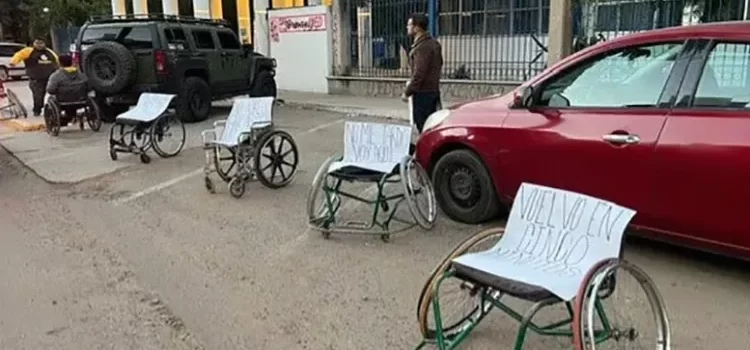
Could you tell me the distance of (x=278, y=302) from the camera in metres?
3.91

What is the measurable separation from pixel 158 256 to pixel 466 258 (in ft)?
8.78

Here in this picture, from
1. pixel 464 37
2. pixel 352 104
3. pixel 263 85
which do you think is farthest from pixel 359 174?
pixel 464 37

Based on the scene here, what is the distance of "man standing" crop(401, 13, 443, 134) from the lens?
23.3ft

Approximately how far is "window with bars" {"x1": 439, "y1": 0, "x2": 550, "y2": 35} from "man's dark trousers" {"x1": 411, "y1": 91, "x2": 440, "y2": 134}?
6.57 meters

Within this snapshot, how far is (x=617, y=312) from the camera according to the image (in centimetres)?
367

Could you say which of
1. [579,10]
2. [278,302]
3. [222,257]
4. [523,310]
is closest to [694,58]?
[523,310]

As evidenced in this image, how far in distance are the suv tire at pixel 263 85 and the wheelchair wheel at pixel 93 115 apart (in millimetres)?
3458

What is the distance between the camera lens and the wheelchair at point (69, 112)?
10609 millimetres

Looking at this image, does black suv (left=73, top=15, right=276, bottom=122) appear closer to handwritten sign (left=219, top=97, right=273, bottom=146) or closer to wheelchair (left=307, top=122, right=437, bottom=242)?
handwritten sign (left=219, top=97, right=273, bottom=146)

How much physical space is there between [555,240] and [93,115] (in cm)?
994

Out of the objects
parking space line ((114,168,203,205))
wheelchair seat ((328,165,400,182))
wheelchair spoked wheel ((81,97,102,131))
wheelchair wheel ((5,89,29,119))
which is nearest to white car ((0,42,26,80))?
wheelchair wheel ((5,89,29,119))

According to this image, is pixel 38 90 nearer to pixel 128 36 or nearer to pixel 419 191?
pixel 128 36

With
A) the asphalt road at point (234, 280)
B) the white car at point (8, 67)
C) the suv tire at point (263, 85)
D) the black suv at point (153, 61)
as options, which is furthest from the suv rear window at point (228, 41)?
the white car at point (8, 67)

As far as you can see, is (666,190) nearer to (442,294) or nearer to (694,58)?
(694,58)
